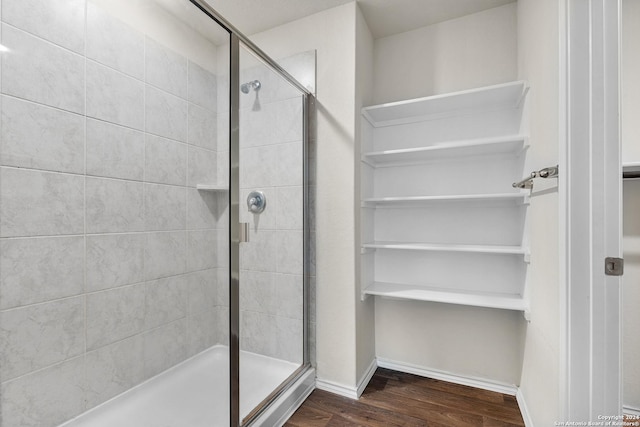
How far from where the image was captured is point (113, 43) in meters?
1.17

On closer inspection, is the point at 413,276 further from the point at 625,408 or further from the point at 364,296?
the point at 625,408

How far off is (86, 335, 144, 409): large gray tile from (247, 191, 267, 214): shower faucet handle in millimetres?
725

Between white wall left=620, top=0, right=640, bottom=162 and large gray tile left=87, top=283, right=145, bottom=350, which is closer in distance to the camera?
large gray tile left=87, top=283, right=145, bottom=350

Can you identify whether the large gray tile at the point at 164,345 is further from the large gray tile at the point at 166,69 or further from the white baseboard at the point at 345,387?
the large gray tile at the point at 166,69

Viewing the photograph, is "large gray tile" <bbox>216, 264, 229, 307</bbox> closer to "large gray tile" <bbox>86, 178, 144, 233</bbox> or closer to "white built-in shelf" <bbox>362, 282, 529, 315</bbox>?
"large gray tile" <bbox>86, 178, 144, 233</bbox>

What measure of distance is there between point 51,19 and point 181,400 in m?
1.57

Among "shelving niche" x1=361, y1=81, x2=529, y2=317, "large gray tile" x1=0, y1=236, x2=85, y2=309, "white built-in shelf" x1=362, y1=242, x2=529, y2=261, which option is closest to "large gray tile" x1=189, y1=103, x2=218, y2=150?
"large gray tile" x1=0, y1=236, x2=85, y2=309

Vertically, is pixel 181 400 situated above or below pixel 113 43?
below

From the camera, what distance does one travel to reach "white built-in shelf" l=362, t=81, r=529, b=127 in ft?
5.08

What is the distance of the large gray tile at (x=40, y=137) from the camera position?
1.01 m

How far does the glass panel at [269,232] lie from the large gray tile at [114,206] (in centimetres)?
41

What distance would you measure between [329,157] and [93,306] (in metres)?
1.32

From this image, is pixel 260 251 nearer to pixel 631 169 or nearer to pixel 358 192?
pixel 358 192

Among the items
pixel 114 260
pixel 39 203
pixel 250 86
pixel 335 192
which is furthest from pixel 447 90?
pixel 39 203
